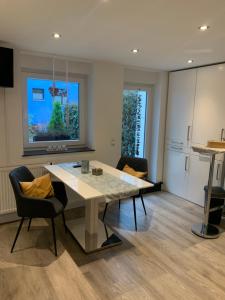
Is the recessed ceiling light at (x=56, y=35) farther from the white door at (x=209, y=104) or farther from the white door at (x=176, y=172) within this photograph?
the white door at (x=176, y=172)

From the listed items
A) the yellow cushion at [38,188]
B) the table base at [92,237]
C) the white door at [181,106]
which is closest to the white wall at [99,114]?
the white door at [181,106]

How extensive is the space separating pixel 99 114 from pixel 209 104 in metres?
1.73

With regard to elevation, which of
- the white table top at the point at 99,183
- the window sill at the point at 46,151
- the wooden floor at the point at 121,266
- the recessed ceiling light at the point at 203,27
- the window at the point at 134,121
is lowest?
the wooden floor at the point at 121,266

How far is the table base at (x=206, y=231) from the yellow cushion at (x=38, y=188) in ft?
6.37

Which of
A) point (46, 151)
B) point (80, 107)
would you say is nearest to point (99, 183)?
point (46, 151)

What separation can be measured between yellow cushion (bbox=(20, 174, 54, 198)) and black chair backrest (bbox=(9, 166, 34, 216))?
11cm

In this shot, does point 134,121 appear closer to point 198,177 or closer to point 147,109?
point 147,109

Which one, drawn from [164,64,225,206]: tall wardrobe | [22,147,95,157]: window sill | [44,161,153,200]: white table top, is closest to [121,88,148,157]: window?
[164,64,225,206]: tall wardrobe

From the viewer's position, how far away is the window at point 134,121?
4.38 meters

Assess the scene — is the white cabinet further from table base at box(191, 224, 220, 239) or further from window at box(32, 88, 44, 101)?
window at box(32, 88, 44, 101)

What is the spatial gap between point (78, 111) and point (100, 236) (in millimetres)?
2032

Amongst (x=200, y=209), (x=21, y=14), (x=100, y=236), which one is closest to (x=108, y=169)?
(x=100, y=236)

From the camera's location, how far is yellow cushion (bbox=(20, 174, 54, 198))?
263 cm

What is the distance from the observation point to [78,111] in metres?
3.89
